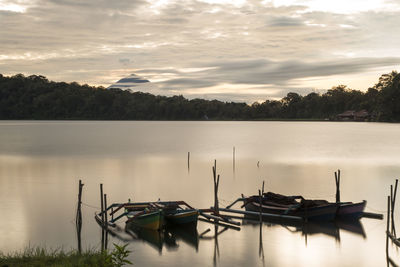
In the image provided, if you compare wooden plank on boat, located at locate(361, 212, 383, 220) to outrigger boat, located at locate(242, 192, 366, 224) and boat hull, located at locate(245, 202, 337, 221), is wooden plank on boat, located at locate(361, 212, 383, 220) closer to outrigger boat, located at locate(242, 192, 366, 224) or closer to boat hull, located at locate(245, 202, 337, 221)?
outrigger boat, located at locate(242, 192, 366, 224)

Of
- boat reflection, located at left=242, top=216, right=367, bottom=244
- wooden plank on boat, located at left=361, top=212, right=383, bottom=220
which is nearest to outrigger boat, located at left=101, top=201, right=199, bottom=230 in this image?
boat reflection, located at left=242, top=216, right=367, bottom=244

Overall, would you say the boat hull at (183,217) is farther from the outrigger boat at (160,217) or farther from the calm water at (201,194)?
the calm water at (201,194)

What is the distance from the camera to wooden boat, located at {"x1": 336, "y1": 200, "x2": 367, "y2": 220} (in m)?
24.4

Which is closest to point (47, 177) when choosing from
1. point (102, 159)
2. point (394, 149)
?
point (102, 159)

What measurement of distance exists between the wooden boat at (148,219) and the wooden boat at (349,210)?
32.9 feet

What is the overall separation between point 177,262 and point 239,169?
1241 inches

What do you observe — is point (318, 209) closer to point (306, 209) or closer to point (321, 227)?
point (306, 209)

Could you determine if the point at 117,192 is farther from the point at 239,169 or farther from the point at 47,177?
the point at 239,169

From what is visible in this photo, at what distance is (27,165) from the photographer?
5328 centimetres

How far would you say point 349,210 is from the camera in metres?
24.4

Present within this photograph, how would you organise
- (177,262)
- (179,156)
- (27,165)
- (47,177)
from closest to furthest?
(177,262) < (47,177) < (27,165) < (179,156)

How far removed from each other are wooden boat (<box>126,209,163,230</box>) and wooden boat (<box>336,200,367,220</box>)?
10.0m

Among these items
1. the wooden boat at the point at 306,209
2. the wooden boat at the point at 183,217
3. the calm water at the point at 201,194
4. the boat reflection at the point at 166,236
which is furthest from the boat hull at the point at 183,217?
the wooden boat at the point at 306,209

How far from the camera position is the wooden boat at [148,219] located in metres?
22.1
